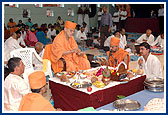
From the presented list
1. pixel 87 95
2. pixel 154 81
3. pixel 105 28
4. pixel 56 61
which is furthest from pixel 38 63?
pixel 105 28

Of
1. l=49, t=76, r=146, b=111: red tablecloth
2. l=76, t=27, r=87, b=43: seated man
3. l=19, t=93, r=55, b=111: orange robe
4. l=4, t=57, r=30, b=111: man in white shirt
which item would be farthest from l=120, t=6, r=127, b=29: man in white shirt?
l=19, t=93, r=55, b=111: orange robe

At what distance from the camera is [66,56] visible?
4.77m

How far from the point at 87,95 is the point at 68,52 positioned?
1.71m

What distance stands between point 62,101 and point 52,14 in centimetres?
1213

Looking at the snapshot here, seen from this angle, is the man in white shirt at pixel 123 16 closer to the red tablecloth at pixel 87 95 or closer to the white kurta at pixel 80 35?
the white kurta at pixel 80 35

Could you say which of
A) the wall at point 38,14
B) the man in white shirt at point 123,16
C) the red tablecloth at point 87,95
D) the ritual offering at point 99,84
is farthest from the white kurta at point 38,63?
the man in white shirt at point 123,16

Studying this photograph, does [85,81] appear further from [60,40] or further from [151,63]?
Answer: [60,40]

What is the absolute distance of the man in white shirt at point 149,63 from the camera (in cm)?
385

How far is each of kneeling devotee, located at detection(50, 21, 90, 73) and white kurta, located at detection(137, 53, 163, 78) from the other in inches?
48.8

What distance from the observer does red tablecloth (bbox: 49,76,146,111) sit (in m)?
3.17

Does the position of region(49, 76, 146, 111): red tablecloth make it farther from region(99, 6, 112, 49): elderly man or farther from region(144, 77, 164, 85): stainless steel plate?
region(99, 6, 112, 49): elderly man

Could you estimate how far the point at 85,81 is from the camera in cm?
351

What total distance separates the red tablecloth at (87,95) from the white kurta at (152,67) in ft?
0.61

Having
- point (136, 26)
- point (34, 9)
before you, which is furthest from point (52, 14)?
point (136, 26)
